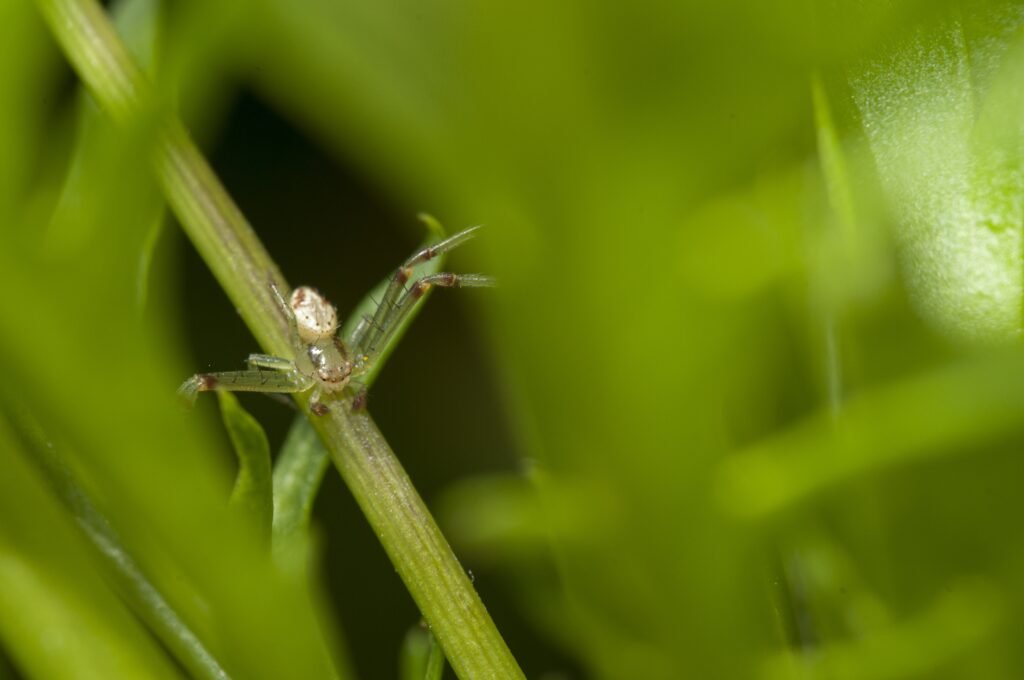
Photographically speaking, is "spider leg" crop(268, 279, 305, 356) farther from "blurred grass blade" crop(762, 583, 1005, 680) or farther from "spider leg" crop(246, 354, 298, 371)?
"blurred grass blade" crop(762, 583, 1005, 680)

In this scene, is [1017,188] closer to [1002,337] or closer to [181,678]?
[1002,337]

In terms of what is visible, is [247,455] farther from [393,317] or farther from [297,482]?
[393,317]

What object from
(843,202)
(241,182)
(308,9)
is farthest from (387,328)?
(241,182)

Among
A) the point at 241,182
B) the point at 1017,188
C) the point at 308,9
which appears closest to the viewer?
the point at 1017,188


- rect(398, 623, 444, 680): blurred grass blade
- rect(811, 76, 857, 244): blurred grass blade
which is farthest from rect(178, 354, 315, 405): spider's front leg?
rect(811, 76, 857, 244): blurred grass blade

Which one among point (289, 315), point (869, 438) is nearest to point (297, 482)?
point (289, 315)

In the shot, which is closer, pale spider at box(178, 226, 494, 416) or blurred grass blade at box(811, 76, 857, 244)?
blurred grass blade at box(811, 76, 857, 244)
